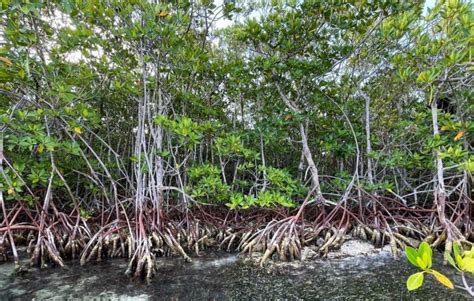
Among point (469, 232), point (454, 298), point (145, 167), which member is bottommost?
point (454, 298)

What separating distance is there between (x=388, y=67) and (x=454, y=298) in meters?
3.98

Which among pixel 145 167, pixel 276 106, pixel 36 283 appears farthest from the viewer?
pixel 276 106

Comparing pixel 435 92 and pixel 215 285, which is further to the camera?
pixel 435 92

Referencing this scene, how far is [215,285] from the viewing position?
2.82m

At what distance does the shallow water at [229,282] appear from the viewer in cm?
254

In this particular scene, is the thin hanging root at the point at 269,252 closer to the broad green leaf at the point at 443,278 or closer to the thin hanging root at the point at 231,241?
the thin hanging root at the point at 231,241

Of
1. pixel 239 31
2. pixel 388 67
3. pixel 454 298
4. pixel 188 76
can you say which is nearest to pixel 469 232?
pixel 454 298

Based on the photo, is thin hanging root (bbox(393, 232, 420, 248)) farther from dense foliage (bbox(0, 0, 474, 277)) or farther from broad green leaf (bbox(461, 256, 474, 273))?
broad green leaf (bbox(461, 256, 474, 273))

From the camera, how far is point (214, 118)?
18.5 feet

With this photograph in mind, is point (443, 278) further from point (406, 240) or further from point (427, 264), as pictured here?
point (406, 240)

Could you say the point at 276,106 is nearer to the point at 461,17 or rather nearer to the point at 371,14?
the point at 371,14

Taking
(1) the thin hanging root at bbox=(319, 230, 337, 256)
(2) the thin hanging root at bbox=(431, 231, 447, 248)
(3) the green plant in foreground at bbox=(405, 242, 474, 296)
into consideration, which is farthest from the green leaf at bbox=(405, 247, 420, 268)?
(2) the thin hanging root at bbox=(431, 231, 447, 248)

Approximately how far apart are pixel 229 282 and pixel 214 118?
3.30 metres

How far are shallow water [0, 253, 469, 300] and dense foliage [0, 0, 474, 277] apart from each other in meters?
0.25
